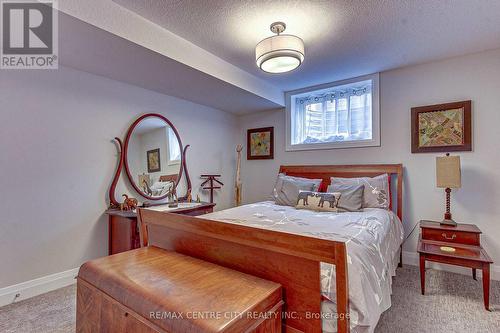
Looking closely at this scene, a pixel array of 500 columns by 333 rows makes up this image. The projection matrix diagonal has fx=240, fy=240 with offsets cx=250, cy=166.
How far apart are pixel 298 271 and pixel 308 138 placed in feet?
9.49

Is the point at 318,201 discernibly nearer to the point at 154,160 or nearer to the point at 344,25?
the point at 344,25

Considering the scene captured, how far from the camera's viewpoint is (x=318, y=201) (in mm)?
2727

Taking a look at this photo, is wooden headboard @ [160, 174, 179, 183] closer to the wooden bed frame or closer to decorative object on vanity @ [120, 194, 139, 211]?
decorative object on vanity @ [120, 194, 139, 211]

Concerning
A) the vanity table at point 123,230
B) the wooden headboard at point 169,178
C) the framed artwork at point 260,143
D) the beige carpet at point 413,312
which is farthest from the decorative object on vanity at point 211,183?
the beige carpet at point 413,312

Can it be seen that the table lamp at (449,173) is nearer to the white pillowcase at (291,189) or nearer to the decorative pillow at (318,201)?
the decorative pillow at (318,201)

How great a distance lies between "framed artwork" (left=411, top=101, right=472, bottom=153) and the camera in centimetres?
269

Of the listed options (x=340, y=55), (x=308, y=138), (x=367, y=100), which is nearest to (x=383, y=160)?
(x=367, y=100)

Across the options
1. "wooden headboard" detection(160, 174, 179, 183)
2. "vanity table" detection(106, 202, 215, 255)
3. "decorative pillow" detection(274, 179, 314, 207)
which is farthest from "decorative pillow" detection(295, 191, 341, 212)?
"wooden headboard" detection(160, 174, 179, 183)

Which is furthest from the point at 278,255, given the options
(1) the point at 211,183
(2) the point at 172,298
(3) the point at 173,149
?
(1) the point at 211,183

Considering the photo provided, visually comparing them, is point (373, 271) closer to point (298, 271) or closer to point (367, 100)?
point (298, 271)

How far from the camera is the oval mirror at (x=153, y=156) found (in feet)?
9.63

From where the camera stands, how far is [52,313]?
195cm

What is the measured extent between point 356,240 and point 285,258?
2.08 feet

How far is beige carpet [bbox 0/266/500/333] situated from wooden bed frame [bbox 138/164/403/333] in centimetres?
97
